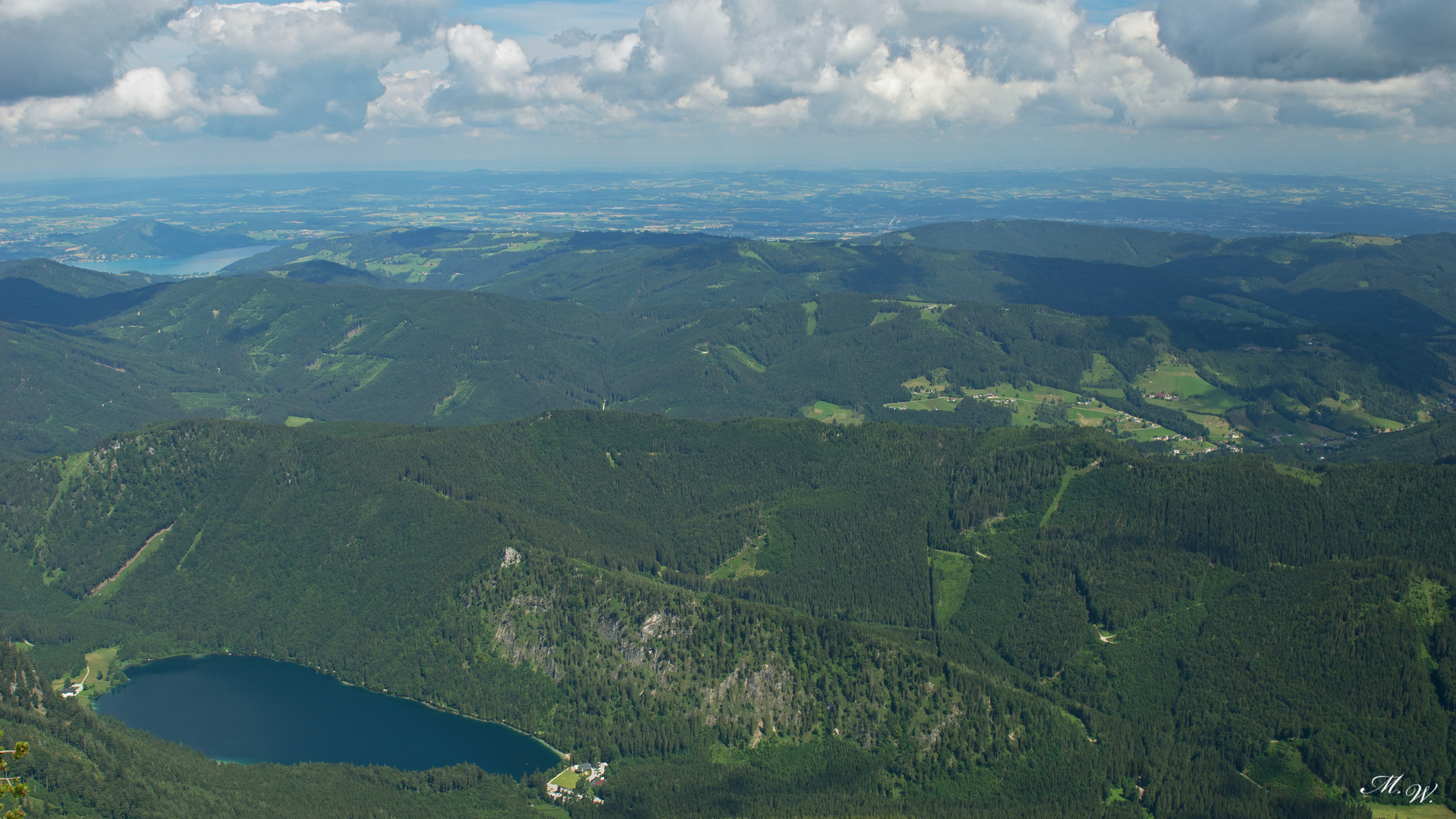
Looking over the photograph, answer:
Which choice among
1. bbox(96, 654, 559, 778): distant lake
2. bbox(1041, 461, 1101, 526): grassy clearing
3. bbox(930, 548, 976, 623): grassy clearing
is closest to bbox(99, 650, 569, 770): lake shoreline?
bbox(96, 654, 559, 778): distant lake

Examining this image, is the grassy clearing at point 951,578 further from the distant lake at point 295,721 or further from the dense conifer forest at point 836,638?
the distant lake at point 295,721

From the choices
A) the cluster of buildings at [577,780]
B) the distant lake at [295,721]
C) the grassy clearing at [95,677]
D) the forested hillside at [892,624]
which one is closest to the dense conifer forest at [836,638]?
the forested hillside at [892,624]

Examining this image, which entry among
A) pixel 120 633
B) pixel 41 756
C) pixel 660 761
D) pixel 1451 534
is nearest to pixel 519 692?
pixel 660 761

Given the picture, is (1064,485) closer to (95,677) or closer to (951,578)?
(951,578)

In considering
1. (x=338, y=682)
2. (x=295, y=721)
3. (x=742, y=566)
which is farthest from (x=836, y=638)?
(x=295, y=721)

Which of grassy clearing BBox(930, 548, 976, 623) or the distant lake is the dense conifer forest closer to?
grassy clearing BBox(930, 548, 976, 623)
